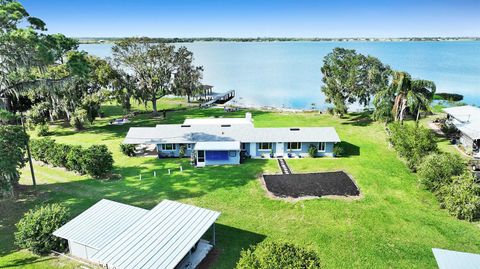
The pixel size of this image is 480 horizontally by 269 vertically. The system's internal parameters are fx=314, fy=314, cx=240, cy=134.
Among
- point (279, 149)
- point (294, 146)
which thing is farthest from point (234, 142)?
point (294, 146)

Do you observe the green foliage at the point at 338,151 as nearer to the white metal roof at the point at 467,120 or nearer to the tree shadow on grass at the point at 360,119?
the white metal roof at the point at 467,120

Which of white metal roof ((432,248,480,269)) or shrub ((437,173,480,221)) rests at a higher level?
white metal roof ((432,248,480,269))

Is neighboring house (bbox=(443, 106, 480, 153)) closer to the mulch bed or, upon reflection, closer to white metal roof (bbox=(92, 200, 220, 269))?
the mulch bed

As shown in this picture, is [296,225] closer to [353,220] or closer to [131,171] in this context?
[353,220]

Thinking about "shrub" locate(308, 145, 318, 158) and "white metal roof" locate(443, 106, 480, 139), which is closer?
"white metal roof" locate(443, 106, 480, 139)

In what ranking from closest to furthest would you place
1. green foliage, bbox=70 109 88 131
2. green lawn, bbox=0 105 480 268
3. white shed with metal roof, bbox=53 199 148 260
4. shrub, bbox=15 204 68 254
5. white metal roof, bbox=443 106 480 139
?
white shed with metal roof, bbox=53 199 148 260
shrub, bbox=15 204 68 254
green lawn, bbox=0 105 480 268
white metal roof, bbox=443 106 480 139
green foliage, bbox=70 109 88 131

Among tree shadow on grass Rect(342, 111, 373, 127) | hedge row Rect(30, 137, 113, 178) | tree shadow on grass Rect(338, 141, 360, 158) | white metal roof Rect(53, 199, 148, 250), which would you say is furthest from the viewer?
tree shadow on grass Rect(342, 111, 373, 127)

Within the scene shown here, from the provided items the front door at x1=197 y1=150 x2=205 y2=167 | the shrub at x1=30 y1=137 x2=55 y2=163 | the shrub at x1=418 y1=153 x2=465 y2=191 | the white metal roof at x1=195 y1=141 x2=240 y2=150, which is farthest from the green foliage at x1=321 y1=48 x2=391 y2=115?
the shrub at x1=30 y1=137 x2=55 y2=163
